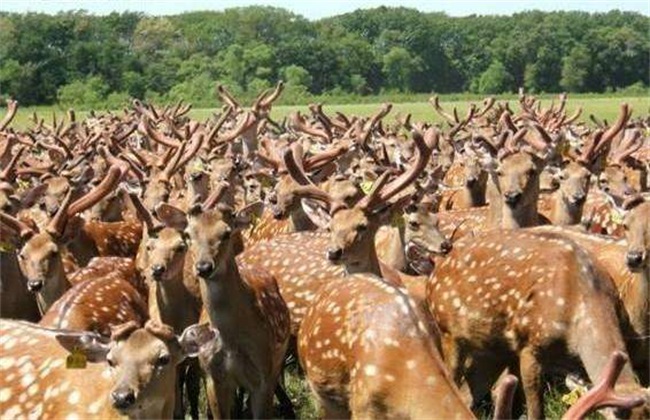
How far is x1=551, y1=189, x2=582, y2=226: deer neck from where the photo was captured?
870 centimetres

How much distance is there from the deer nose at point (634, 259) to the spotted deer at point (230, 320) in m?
1.77

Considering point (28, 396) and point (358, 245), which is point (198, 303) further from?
point (28, 396)

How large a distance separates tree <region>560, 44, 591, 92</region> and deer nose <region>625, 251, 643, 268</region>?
2027 inches

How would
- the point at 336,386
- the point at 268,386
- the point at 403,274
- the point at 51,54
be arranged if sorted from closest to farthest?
1. the point at 336,386
2. the point at 268,386
3. the point at 403,274
4. the point at 51,54

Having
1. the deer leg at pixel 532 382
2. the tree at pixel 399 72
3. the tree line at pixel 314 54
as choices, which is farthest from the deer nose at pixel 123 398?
the tree at pixel 399 72

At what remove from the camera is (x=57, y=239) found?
652 centimetres

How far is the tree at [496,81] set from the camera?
57906mm

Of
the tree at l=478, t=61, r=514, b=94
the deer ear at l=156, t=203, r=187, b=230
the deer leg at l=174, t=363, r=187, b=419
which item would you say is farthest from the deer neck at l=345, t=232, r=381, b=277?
the tree at l=478, t=61, r=514, b=94

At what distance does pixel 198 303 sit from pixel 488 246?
1612 mm

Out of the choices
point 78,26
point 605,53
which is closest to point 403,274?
point 78,26

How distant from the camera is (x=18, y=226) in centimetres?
663

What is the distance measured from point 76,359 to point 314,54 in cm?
5910

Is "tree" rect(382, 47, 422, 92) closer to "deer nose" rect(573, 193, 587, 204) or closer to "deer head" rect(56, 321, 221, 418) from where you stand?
"deer nose" rect(573, 193, 587, 204)

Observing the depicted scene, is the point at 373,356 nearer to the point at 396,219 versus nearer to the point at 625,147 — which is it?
the point at 396,219
